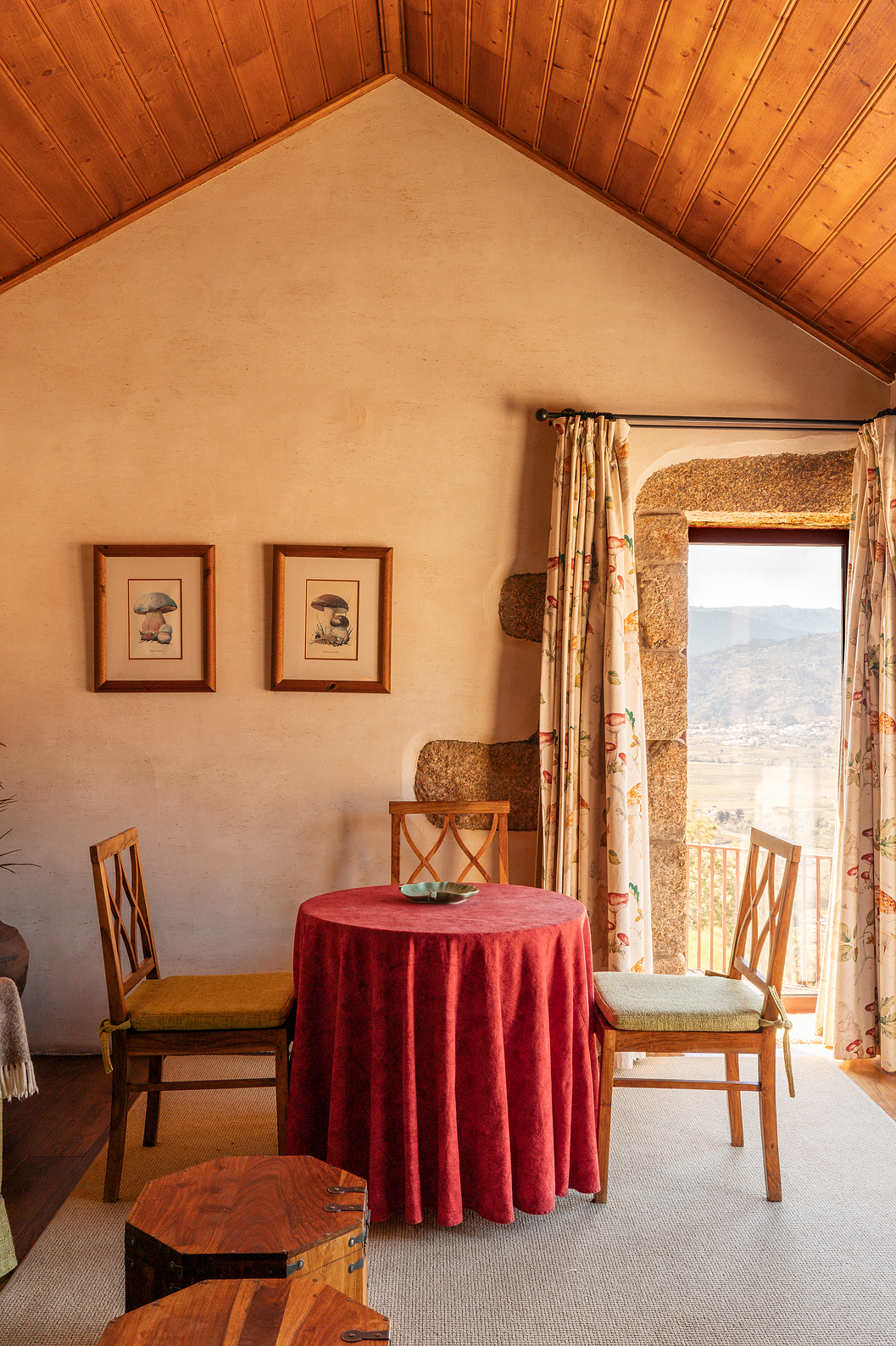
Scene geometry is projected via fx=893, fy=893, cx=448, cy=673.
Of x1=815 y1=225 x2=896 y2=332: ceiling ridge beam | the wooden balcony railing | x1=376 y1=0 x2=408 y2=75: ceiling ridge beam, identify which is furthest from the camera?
the wooden balcony railing

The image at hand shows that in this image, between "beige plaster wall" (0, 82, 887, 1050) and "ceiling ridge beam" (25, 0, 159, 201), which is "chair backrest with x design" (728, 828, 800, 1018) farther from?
"ceiling ridge beam" (25, 0, 159, 201)

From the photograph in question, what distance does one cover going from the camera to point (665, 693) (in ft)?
11.0

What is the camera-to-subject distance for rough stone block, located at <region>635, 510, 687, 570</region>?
3.35 meters

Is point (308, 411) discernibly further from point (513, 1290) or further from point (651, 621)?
point (513, 1290)

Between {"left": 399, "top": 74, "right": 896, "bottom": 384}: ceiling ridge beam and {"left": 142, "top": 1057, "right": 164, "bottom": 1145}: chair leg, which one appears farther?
{"left": 399, "top": 74, "right": 896, "bottom": 384}: ceiling ridge beam

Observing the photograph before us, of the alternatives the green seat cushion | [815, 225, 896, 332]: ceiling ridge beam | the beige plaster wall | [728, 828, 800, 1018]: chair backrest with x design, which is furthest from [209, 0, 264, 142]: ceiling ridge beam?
the green seat cushion

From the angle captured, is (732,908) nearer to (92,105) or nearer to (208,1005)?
(208,1005)

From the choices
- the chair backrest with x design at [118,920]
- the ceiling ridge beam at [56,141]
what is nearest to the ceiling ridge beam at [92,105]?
the ceiling ridge beam at [56,141]

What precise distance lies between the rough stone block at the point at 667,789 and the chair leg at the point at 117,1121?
196cm

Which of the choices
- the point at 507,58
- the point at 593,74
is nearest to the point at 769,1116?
the point at 593,74

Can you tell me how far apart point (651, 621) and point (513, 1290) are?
2174mm

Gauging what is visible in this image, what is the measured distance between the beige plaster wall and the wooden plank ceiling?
0.51ft

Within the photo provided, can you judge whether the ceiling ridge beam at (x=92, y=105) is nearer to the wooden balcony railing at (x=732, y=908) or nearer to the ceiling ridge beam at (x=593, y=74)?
the ceiling ridge beam at (x=593, y=74)

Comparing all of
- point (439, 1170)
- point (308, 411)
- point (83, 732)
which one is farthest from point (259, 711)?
point (439, 1170)
